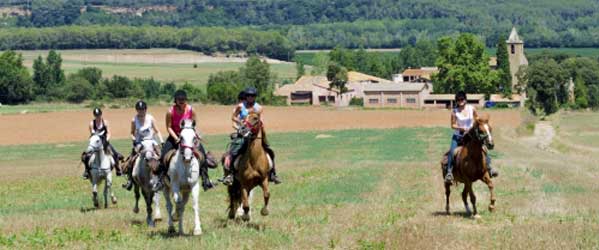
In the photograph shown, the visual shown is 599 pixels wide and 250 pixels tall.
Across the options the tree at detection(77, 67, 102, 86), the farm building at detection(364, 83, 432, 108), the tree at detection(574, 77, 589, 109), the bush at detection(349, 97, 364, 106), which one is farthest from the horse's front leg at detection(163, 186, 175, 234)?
the tree at detection(574, 77, 589, 109)

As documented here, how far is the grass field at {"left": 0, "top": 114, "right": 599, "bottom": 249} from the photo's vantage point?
17328 mm

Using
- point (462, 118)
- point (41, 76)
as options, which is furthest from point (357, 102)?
point (462, 118)

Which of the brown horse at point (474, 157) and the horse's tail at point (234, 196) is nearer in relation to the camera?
the horse's tail at point (234, 196)

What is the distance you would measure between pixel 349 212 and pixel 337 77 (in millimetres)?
139484

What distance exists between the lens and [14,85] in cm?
13350

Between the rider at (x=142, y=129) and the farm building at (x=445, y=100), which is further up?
the rider at (x=142, y=129)

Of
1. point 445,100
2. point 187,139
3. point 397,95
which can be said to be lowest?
point 445,100

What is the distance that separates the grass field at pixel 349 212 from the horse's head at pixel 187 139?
4.50 feet

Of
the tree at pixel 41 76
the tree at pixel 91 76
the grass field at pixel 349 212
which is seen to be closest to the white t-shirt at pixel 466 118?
the grass field at pixel 349 212

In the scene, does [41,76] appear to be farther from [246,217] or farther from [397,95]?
[246,217]

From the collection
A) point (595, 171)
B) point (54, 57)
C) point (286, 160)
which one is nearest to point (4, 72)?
point (54, 57)

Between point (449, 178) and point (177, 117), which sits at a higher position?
point (177, 117)

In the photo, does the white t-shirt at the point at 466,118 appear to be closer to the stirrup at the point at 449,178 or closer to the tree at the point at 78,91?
the stirrup at the point at 449,178

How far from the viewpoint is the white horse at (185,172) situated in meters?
18.0
